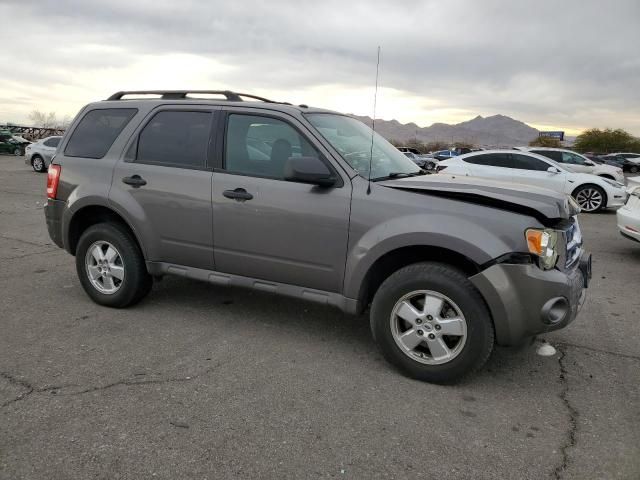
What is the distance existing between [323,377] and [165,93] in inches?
115

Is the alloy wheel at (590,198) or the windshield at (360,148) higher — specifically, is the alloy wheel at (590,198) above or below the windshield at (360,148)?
below

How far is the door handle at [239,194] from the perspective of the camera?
4.00 metres

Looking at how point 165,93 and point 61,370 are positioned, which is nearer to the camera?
point 61,370

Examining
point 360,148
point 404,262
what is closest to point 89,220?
point 360,148

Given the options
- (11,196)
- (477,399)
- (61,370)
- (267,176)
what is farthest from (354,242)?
(11,196)

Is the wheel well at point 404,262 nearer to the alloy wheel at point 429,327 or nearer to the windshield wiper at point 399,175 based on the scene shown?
the alloy wheel at point 429,327

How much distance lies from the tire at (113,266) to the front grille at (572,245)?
11.2 ft

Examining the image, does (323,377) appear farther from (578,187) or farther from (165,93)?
(578,187)

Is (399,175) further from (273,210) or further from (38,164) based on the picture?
(38,164)

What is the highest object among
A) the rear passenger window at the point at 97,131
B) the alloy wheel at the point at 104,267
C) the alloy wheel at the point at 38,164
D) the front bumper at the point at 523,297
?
the rear passenger window at the point at 97,131

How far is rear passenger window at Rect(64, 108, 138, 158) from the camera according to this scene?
4.74 m

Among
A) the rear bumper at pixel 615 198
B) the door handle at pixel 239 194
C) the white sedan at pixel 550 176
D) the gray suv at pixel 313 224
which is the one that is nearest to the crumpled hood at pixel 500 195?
the gray suv at pixel 313 224

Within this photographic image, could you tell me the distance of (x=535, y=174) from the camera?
42.4 ft

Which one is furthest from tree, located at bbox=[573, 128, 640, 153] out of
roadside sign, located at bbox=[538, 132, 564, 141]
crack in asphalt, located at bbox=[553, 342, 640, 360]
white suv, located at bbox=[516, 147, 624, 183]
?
crack in asphalt, located at bbox=[553, 342, 640, 360]
